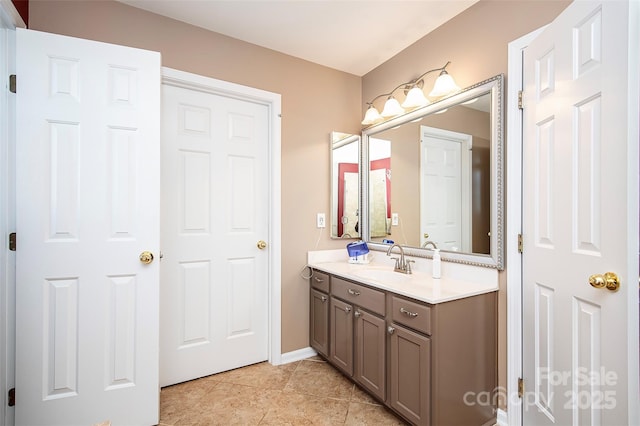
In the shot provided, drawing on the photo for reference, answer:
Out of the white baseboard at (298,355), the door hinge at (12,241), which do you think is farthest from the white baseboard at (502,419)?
the door hinge at (12,241)

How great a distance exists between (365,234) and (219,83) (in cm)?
173

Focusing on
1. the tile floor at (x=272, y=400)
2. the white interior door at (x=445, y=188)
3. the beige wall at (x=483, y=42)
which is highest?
the beige wall at (x=483, y=42)

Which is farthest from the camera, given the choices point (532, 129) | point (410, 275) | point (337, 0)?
point (410, 275)

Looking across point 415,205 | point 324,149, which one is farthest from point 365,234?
point 324,149

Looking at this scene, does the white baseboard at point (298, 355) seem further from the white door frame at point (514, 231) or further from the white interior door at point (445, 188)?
the white door frame at point (514, 231)

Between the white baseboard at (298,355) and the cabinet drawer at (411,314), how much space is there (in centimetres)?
115

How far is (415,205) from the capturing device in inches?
91.0

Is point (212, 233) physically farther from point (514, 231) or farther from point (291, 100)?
point (514, 231)

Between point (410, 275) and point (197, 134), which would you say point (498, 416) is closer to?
point (410, 275)

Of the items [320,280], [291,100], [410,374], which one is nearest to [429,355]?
[410,374]

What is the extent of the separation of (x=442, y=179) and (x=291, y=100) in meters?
1.38

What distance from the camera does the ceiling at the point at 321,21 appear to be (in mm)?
1924

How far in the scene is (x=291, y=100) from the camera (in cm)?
255

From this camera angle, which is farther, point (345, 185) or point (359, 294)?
point (345, 185)
